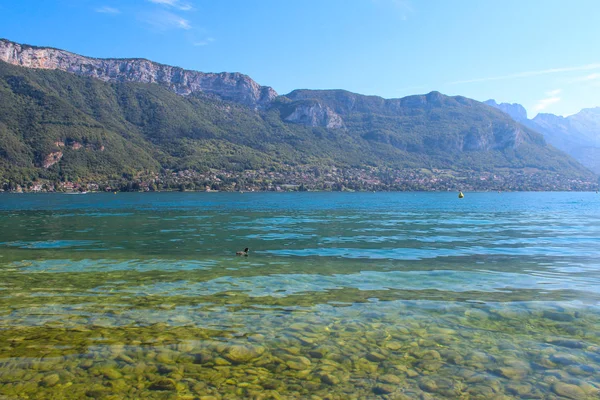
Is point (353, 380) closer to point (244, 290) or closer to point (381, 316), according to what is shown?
point (381, 316)

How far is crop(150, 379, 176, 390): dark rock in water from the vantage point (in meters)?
Result: 7.88

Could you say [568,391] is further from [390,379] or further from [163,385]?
[163,385]

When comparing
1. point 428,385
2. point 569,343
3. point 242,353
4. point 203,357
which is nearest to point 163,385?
point 203,357

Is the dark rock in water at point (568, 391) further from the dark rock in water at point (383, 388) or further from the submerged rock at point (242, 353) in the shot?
the submerged rock at point (242, 353)

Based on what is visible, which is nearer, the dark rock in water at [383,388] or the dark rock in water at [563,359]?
the dark rock in water at [383,388]

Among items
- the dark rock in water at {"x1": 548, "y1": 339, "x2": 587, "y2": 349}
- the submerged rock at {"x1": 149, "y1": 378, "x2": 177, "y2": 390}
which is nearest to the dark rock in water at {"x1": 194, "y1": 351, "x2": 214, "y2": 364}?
the submerged rock at {"x1": 149, "y1": 378, "x2": 177, "y2": 390}

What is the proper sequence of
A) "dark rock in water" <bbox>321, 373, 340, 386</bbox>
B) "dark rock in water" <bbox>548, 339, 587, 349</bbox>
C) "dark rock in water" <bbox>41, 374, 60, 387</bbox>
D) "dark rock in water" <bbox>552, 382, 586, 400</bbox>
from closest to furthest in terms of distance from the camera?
"dark rock in water" <bbox>552, 382, 586, 400</bbox>, "dark rock in water" <bbox>41, 374, 60, 387</bbox>, "dark rock in water" <bbox>321, 373, 340, 386</bbox>, "dark rock in water" <bbox>548, 339, 587, 349</bbox>

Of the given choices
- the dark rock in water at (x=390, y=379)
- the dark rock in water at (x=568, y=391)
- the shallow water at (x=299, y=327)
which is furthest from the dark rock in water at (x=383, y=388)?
the dark rock in water at (x=568, y=391)

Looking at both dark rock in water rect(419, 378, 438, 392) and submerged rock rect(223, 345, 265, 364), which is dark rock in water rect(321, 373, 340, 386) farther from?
submerged rock rect(223, 345, 265, 364)

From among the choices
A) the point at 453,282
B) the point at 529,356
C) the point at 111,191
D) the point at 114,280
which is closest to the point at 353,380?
the point at 529,356

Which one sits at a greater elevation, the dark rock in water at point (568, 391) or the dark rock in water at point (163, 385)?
the dark rock in water at point (568, 391)

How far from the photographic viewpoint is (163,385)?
26.2 feet

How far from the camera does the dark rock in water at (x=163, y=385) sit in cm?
788

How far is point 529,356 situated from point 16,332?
12319 millimetres
